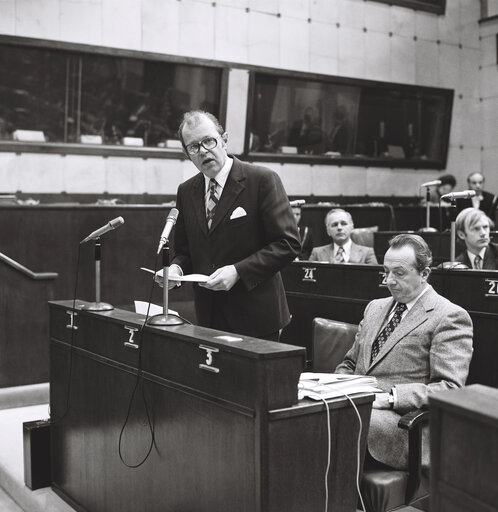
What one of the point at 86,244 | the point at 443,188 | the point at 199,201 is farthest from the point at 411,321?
the point at 443,188

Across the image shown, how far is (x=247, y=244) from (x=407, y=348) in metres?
0.80

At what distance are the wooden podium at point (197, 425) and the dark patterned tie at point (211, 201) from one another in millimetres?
521

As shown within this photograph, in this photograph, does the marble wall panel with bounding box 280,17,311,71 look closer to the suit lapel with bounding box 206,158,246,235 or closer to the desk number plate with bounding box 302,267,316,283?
the desk number plate with bounding box 302,267,316,283

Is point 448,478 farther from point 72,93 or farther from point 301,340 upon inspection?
point 72,93

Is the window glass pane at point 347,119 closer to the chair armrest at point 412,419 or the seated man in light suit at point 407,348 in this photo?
the seated man in light suit at point 407,348

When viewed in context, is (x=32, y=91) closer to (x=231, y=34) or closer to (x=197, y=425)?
(x=231, y=34)

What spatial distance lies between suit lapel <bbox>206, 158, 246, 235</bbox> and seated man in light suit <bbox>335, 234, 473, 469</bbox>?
71 centimetres

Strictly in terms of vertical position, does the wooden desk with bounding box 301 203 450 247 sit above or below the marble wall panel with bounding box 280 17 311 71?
below

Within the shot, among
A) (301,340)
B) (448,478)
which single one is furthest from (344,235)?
(448,478)

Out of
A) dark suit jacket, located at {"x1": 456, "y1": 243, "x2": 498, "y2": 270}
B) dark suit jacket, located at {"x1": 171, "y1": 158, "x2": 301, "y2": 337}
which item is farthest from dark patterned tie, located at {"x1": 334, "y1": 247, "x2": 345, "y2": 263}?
dark suit jacket, located at {"x1": 171, "y1": 158, "x2": 301, "y2": 337}

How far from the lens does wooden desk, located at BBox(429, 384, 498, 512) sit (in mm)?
1632

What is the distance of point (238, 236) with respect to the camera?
10.6 feet

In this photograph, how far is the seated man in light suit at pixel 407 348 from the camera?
2996mm

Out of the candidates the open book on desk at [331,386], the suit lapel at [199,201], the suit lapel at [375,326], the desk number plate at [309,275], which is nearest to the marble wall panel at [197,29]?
the desk number plate at [309,275]
